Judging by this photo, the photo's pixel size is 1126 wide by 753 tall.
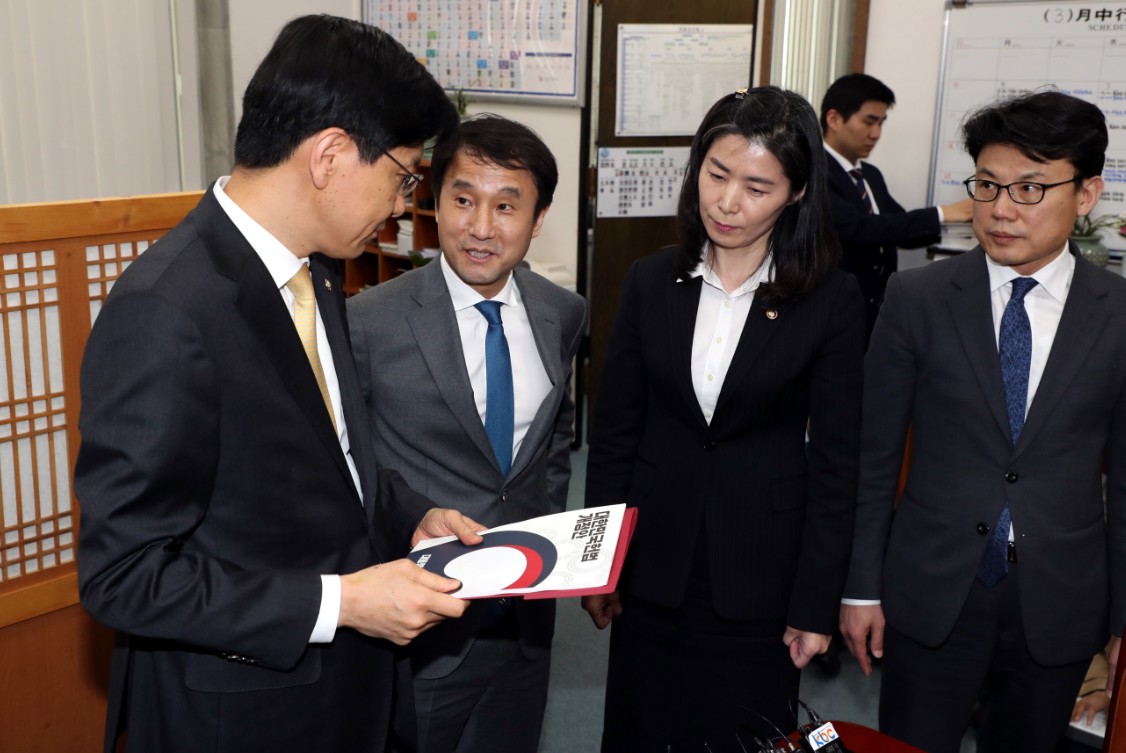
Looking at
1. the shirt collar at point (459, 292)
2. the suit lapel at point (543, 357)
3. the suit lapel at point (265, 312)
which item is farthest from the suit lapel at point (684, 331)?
the suit lapel at point (265, 312)

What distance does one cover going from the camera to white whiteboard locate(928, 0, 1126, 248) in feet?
13.0

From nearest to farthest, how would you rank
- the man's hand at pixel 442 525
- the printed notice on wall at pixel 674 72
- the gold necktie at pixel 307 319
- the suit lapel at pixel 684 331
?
the gold necktie at pixel 307 319
the man's hand at pixel 442 525
the suit lapel at pixel 684 331
the printed notice on wall at pixel 674 72

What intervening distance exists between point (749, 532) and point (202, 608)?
1.01 m

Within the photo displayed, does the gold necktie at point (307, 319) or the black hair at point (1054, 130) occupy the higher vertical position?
the black hair at point (1054, 130)

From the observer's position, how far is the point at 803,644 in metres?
1.83

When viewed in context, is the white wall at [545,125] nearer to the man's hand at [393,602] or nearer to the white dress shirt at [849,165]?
the white dress shirt at [849,165]

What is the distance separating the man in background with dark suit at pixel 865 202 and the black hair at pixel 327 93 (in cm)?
292

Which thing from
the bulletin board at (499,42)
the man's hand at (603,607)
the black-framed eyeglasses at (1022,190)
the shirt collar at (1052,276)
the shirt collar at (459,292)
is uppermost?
the bulletin board at (499,42)

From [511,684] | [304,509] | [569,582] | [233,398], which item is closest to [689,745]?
[511,684]

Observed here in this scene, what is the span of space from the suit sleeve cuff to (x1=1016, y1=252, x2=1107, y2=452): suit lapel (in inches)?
46.6

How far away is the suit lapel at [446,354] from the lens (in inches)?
67.0

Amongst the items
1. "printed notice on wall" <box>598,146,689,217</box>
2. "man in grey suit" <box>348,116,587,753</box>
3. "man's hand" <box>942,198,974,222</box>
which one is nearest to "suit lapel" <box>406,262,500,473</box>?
"man in grey suit" <box>348,116,587,753</box>

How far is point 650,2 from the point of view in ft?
14.9

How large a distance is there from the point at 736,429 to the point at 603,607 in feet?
1.52
